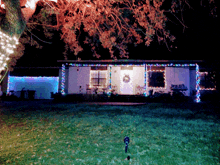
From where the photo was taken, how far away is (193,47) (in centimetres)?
1320

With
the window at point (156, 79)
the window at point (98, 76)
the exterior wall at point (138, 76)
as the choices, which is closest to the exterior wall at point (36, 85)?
the window at point (98, 76)

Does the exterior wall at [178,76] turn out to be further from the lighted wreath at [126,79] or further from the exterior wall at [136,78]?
the lighted wreath at [126,79]

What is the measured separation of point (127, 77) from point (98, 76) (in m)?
2.56

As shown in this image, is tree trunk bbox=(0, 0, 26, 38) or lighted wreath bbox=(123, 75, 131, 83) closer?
tree trunk bbox=(0, 0, 26, 38)

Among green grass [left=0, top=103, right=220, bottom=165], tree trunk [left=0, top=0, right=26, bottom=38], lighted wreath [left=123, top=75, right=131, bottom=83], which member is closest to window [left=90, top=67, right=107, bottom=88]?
lighted wreath [left=123, top=75, right=131, bottom=83]

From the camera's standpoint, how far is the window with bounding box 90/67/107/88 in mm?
14891

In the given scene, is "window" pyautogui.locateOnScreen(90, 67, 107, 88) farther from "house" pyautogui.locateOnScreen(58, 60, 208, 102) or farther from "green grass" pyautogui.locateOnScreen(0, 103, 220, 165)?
"green grass" pyautogui.locateOnScreen(0, 103, 220, 165)

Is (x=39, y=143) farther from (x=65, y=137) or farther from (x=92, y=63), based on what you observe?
(x=92, y=63)

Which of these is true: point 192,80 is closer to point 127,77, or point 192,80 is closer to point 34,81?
point 127,77

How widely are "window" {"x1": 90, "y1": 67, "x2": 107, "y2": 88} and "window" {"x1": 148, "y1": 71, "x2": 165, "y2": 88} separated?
3.90 metres

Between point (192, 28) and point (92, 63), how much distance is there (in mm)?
7684

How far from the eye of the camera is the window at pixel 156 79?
47.2 ft

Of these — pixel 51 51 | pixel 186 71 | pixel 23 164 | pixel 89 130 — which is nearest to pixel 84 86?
pixel 51 51

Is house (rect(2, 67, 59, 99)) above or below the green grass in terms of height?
A: above
